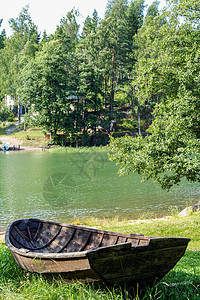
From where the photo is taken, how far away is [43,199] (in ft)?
53.9

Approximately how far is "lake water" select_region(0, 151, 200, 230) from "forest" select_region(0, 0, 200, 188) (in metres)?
2.23

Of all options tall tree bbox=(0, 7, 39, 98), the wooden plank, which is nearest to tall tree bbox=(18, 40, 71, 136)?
tall tree bbox=(0, 7, 39, 98)

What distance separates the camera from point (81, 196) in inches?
674

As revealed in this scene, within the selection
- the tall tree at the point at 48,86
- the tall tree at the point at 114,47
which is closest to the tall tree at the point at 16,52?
the tall tree at the point at 48,86

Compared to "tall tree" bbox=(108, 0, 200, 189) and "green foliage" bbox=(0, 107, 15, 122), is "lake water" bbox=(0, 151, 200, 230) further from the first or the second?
"green foliage" bbox=(0, 107, 15, 122)

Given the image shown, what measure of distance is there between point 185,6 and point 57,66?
39581 millimetres

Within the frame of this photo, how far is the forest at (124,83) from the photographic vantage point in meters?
9.97

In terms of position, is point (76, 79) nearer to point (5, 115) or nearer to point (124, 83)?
point (124, 83)

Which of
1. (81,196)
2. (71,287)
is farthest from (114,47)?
(71,287)

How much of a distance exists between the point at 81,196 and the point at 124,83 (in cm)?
4346

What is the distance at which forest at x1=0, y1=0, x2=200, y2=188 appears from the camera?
32.7ft

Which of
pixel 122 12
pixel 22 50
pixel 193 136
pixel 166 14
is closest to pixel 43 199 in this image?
pixel 193 136

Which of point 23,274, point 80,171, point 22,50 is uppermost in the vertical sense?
point 22,50

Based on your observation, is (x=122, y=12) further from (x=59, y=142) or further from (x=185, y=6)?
(x=185, y=6)
